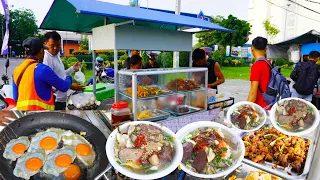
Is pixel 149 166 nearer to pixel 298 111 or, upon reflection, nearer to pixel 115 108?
pixel 115 108

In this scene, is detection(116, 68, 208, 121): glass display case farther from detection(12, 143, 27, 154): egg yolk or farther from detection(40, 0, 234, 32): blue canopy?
detection(12, 143, 27, 154): egg yolk

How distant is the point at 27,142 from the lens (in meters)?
1.43

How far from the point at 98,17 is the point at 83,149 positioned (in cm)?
292

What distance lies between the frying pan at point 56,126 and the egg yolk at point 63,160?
0.13 metres

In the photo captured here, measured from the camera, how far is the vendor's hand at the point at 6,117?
1.62 meters

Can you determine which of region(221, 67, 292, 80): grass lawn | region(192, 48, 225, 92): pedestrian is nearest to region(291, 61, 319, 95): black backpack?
region(192, 48, 225, 92): pedestrian

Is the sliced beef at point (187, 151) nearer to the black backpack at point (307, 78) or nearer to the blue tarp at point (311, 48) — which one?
the black backpack at point (307, 78)

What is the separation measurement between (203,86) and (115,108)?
208 cm

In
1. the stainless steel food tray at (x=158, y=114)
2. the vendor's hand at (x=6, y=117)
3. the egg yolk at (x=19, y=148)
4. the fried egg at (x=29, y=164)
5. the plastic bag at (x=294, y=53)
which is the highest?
the plastic bag at (x=294, y=53)

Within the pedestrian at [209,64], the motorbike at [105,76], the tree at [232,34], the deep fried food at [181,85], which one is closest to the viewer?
the deep fried food at [181,85]

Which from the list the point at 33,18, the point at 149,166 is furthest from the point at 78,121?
the point at 33,18

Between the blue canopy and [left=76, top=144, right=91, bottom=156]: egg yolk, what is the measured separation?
60.6 inches

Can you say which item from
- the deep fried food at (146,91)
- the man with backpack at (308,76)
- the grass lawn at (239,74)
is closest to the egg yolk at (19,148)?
the deep fried food at (146,91)

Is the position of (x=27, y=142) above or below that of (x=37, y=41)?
below
